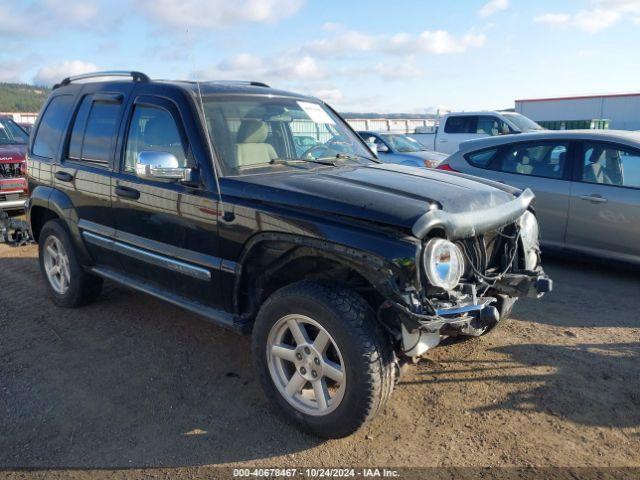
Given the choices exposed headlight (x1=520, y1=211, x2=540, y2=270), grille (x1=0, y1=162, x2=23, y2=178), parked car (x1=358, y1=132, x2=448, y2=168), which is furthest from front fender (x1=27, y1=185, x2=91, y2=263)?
parked car (x1=358, y1=132, x2=448, y2=168)

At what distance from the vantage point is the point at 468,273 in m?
3.33

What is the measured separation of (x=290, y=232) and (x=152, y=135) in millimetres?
1599

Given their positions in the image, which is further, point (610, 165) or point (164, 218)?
point (610, 165)

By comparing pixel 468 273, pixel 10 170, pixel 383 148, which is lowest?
pixel 383 148

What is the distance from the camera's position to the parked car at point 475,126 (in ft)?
48.3

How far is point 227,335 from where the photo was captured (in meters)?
4.60

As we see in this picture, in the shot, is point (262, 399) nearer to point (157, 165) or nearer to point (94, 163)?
point (157, 165)

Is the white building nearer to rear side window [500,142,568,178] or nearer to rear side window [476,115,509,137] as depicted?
rear side window [476,115,509,137]

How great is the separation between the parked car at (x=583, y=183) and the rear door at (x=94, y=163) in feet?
14.8

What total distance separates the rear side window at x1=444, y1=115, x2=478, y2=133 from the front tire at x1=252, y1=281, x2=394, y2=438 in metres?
13.5

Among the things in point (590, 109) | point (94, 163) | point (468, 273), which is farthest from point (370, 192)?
point (590, 109)

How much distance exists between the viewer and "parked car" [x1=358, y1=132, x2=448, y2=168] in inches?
487

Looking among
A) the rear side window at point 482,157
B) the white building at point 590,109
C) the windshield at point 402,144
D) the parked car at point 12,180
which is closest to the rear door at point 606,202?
the rear side window at point 482,157

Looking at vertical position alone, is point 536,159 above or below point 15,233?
above
